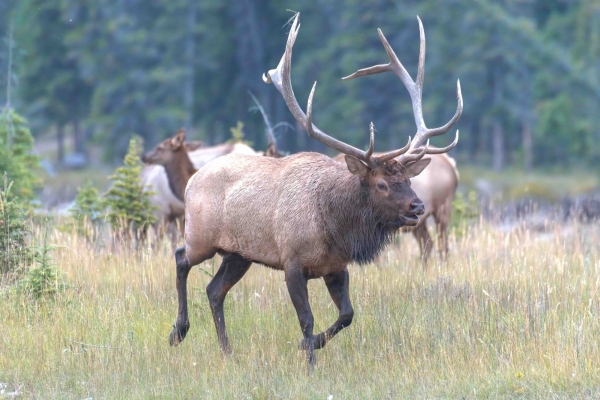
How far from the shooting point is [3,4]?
43406mm

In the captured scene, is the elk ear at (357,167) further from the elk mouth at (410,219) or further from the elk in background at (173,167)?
the elk in background at (173,167)

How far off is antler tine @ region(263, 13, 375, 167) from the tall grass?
1539mm

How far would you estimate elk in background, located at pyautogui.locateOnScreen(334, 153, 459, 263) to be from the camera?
1199cm

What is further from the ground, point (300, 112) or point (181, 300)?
point (300, 112)

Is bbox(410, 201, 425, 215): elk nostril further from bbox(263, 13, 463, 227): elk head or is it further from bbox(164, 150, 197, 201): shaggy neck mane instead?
bbox(164, 150, 197, 201): shaggy neck mane

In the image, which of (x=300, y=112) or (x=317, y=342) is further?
Answer: (x=300, y=112)

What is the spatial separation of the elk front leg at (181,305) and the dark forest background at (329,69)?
2903 cm

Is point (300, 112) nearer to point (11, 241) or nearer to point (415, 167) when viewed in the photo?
point (415, 167)

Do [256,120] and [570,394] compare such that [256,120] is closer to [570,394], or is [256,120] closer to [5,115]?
[5,115]

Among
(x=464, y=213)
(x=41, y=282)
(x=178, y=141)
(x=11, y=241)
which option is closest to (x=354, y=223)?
(x=41, y=282)

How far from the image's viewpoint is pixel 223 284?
797cm

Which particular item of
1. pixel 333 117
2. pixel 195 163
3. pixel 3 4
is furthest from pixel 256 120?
pixel 195 163

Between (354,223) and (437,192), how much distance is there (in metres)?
4.92

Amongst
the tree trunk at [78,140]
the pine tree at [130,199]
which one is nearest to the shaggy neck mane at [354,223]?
the pine tree at [130,199]
